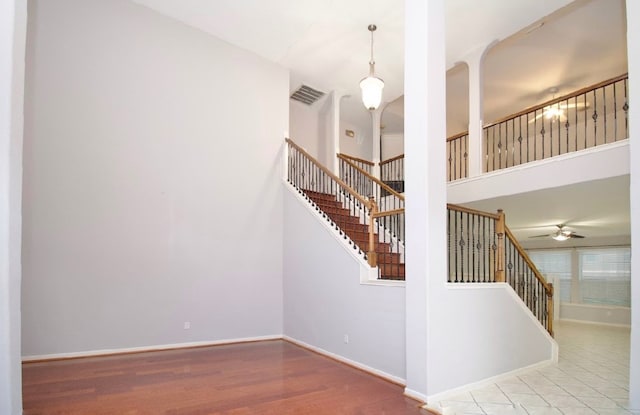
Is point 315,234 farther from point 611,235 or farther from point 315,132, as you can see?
point 611,235

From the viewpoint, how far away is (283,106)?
7.70 m

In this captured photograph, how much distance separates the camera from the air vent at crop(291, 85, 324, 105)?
8820 mm

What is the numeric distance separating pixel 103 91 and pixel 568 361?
7743mm

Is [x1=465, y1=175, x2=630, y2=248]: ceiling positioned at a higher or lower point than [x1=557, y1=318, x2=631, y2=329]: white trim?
higher

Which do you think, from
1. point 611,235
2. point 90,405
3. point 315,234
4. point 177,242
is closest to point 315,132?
point 315,234

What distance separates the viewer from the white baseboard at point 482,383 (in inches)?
155

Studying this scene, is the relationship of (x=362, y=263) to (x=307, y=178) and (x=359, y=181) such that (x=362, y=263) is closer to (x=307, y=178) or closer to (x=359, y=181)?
(x=307, y=178)

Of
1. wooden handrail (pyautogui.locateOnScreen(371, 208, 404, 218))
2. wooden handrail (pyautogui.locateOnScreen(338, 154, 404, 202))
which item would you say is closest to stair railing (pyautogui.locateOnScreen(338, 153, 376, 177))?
wooden handrail (pyautogui.locateOnScreen(338, 154, 404, 202))

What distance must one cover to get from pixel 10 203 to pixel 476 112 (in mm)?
6374

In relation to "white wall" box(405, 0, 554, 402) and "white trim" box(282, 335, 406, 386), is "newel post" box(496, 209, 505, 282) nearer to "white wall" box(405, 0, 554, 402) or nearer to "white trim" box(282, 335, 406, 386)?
"white wall" box(405, 0, 554, 402)

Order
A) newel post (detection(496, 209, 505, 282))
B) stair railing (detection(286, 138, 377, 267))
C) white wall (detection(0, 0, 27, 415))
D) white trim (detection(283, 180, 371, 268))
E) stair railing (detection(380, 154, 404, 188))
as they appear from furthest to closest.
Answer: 1. stair railing (detection(380, 154, 404, 188))
2. stair railing (detection(286, 138, 377, 267))
3. white trim (detection(283, 180, 371, 268))
4. newel post (detection(496, 209, 505, 282))
5. white wall (detection(0, 0, 27, 415))

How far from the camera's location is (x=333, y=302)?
18.6 feet

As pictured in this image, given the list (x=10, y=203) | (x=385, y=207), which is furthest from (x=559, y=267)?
(x=10, y=203)

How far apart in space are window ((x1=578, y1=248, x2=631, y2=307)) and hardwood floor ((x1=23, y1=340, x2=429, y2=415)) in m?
8.59
